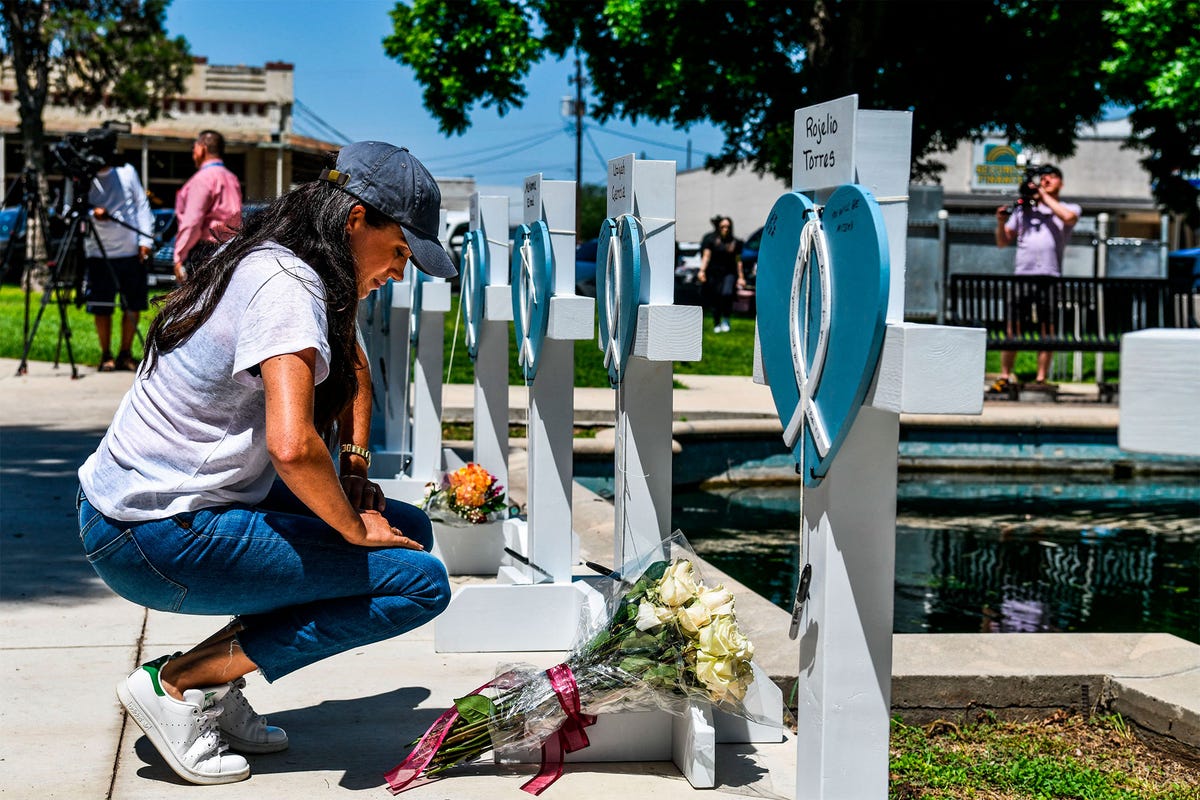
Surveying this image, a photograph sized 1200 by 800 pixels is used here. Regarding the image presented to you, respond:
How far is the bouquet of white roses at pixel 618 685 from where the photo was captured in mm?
3051

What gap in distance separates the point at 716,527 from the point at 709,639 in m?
4.16

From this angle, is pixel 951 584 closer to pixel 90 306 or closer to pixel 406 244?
pixel 406 244

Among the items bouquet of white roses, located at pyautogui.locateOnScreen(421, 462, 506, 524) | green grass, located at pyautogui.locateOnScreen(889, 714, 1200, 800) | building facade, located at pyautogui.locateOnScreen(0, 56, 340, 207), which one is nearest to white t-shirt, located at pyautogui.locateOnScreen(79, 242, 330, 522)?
green grass, located at pyautogui.locateOnScreen(889, 714, 1200, 800)

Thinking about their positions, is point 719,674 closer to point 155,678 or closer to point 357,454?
point 357,454

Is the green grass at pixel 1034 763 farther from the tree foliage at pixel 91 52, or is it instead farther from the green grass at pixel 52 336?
the tree foliage at pixel 91 52

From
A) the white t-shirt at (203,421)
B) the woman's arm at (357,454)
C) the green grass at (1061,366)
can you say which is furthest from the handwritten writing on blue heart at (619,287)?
the green grass at (1061,366)

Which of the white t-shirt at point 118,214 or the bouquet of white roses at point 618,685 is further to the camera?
the white t-shirt at point 118,214

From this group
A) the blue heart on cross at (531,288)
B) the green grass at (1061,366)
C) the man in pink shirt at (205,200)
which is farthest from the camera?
the green grass at (1061,366)

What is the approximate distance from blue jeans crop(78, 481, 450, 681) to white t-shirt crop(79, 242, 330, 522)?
0.06 metres

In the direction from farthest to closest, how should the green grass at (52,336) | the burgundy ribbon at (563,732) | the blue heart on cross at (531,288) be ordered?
the green grass at (52,336) < the blue heart on cross at (531,288) < the burgundy ribbon at (563,732)

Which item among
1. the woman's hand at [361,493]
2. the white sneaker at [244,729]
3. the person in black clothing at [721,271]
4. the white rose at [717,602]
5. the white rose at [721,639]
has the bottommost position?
the white sneaker at [244,729]

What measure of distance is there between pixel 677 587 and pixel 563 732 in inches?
17.3

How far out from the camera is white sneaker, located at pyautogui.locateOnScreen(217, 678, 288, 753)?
317 centimetres

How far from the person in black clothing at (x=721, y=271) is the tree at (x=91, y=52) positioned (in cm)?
1431
